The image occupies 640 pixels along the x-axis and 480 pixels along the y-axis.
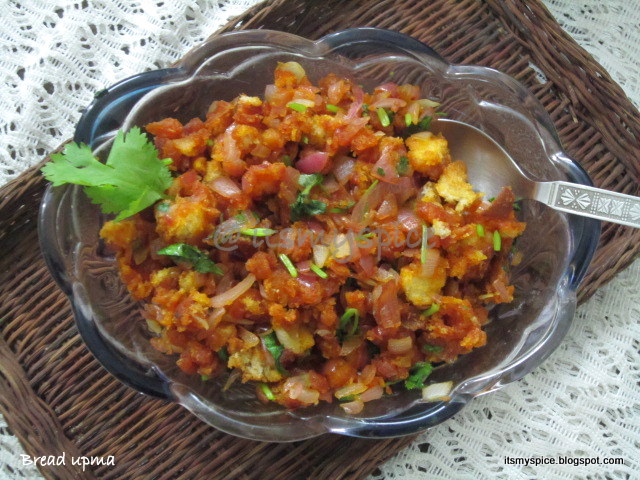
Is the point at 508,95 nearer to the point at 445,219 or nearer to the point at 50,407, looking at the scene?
the point at 445,219

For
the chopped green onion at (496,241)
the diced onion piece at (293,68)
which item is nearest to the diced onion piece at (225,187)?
the diced onion piece at (293,68)

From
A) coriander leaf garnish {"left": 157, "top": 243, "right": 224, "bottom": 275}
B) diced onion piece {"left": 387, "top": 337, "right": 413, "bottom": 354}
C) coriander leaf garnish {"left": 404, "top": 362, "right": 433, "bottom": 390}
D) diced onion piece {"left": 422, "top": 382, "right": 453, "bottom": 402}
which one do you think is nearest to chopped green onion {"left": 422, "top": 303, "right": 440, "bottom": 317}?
diced onion piece {"left": 387, "top": 337, "right": 413, "bottom": 354}

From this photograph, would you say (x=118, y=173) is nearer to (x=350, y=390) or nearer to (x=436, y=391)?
(x=350, y=390)

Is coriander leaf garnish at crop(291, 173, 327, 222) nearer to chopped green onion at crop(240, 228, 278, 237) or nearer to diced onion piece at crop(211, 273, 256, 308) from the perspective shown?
chopped green onion at crop(240, 228, 278, 237)

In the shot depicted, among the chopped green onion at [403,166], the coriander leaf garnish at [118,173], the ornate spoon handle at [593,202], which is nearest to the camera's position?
the coriander leaf garnish at [118,173]

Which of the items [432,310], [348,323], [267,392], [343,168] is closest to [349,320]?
[348,323]

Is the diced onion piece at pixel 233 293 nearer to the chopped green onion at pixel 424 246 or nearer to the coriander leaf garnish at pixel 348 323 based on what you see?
the coriander leaf garnish at pixel 348 323
